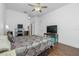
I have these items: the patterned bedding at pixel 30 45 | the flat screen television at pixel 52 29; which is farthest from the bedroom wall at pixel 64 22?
→ the patterned bedding at pixel 30 45

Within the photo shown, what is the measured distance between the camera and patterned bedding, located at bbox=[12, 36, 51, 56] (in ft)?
3.60

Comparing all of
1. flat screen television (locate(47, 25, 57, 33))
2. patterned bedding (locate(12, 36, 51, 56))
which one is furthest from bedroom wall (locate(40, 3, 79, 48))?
patterned bedding (locate(12, 36, 51, 56))

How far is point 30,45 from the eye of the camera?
4.13 ft

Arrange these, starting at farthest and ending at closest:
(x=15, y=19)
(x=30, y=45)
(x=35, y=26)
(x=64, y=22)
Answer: (x=64, y=22)
(x=35, y=26)
(x=15, y=19)
(x=30, y=45)

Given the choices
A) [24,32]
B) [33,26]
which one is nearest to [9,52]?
[24,32]

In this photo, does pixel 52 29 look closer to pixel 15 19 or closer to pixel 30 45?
pixel 30 45

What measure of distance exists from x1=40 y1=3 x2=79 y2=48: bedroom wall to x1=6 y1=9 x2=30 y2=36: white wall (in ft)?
1.03

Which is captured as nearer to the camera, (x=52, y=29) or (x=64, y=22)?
(x=52, y=29)

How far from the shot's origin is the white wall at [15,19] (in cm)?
138

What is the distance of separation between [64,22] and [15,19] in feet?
3.18

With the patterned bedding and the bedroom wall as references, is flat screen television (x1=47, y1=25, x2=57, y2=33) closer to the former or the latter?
the bedroom wall

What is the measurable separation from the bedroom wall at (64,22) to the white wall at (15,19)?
32cm

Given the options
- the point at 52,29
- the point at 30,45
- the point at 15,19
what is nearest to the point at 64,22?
the point at 52,29

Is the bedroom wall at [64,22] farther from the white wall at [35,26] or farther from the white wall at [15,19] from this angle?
the white wall at [15,19]
